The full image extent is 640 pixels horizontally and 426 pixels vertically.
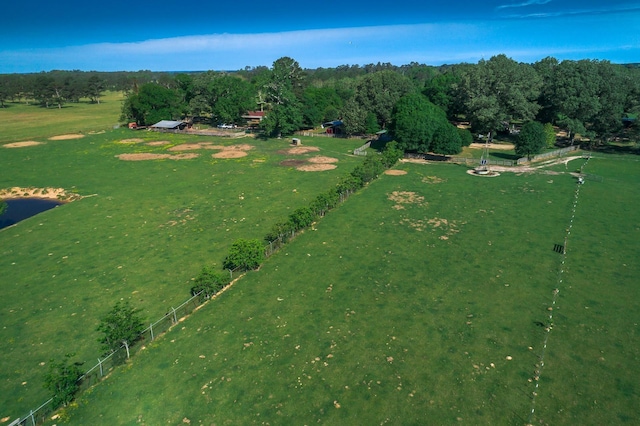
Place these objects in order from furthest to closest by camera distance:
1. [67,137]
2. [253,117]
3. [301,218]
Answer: [253,117]
[67,137]
[301,218]

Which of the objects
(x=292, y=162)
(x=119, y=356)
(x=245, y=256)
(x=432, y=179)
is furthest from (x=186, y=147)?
(x=119, y=356)

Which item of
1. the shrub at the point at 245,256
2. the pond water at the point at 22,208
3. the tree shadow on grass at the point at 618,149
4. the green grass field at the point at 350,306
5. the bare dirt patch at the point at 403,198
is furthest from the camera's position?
the tree shadow on grass at the point at 618,149

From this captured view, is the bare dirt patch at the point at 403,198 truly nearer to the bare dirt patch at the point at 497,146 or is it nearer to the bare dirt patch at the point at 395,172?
the bare dirt patch at the point at 395,172

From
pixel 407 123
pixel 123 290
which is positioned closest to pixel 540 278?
pixel 123 290

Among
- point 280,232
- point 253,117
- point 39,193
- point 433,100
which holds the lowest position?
point 39,193

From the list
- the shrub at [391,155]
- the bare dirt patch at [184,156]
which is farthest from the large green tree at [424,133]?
the bare dirt patch at [184,156]

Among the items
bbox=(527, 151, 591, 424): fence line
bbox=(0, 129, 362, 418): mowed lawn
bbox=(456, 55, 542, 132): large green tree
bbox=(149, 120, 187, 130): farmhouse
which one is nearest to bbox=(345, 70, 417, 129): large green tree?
bbox=(456, 55, 542, 132): large green tree

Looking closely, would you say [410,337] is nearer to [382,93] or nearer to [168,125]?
[382,93]
